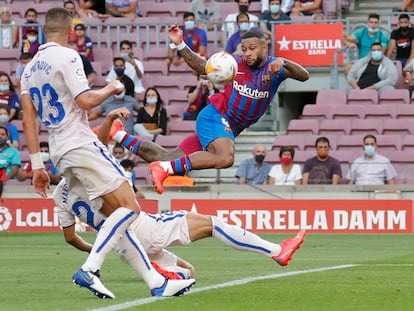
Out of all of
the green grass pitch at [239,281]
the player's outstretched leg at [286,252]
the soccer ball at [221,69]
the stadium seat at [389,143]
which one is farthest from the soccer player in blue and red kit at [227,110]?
the stadium seat at [389,143]

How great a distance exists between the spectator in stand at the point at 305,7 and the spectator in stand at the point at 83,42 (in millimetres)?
4254

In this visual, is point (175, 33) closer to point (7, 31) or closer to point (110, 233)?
point (110, 233)

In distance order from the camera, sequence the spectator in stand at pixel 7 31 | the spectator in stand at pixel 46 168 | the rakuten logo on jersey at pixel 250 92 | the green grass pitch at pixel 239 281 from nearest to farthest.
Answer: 1. the green grass pitch at pixel 239 281
2. the rakuten logo on jersey at pixel 250 92
3. the spectator in stand at pixel 46 168
4. the spectator in stand at pixel 7 31

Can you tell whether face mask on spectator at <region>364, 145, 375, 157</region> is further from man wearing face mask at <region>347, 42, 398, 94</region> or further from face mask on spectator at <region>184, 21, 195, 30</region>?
face mask on spectator at <region>184, 21, 195, 30</region>

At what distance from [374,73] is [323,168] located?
313cm

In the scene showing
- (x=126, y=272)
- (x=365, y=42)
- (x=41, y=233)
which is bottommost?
(x=41, y=233)

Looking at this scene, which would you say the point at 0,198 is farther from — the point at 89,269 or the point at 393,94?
the point at 89,269

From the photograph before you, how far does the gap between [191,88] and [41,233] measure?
5.00 meters

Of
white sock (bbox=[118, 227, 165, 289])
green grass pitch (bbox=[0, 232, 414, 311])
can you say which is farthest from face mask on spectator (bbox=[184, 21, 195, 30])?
white sock (bbox=[118, 227, 165, 289])

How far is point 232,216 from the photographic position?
2061cm

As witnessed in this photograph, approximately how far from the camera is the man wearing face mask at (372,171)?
2094 centimetres

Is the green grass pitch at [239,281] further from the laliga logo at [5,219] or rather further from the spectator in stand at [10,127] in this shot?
the spectator in stand at [10,127]

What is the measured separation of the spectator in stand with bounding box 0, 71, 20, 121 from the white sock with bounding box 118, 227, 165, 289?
14804 mm

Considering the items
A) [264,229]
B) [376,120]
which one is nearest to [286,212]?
[264,229]
